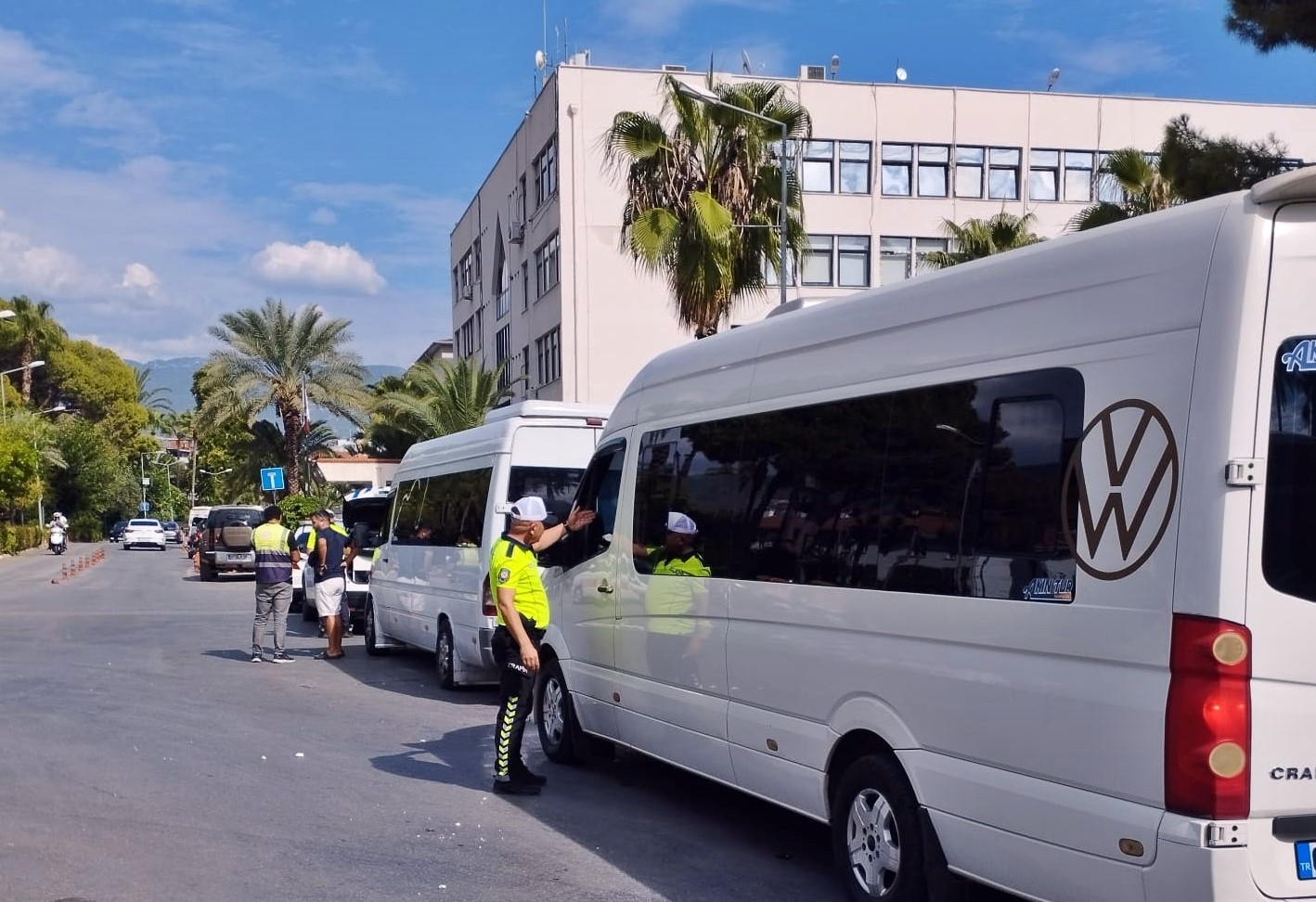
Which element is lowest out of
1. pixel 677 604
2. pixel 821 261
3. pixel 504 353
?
pixel 677 604

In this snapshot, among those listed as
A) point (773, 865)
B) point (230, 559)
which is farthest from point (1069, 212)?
point (773, 865)

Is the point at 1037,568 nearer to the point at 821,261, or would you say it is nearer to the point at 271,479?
the point at 821,261

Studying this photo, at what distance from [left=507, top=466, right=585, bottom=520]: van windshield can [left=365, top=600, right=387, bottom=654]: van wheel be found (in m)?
5.33

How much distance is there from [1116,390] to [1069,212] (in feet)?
113

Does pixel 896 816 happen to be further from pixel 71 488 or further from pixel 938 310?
pixel 71 488

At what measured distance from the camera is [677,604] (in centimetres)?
746

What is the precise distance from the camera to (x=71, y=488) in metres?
73.8

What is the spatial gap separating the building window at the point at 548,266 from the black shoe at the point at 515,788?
2781 cm

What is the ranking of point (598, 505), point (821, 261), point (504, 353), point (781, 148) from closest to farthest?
point (598, 505)
point (781, 148)
point (821, 261)
point (504, 353)

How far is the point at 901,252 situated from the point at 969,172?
9.86 ft

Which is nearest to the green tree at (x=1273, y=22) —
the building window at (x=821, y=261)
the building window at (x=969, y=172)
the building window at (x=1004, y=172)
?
the building window at (x=821, y=261)

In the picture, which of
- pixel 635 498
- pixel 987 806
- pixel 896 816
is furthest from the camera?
pixel 635 498

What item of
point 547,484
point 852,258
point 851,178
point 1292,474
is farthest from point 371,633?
point 851,178

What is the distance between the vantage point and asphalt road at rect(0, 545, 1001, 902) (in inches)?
249
